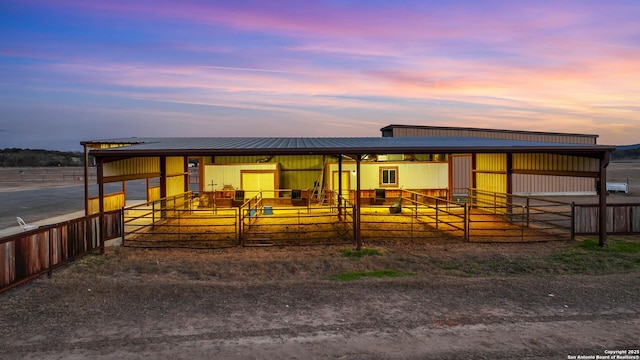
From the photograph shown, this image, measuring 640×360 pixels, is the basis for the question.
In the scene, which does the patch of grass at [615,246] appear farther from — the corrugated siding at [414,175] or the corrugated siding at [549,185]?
the corrugated siding at [549,185]

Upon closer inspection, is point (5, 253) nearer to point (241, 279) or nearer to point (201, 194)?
point (241, 279)

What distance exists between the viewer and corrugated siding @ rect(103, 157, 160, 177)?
45.9ft

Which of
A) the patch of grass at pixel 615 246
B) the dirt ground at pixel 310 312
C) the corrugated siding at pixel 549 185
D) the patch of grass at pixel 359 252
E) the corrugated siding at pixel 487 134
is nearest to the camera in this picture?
the dirt ground at pixel 310 312

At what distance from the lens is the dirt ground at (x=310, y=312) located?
5.92 meters

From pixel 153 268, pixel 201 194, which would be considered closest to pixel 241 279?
pixel 153 268

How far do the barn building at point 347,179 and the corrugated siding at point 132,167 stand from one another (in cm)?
4

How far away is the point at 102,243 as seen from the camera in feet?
41.5

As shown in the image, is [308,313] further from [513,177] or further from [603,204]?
[513,177]

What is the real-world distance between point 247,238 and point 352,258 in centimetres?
454

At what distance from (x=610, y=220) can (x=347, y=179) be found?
14.8 meters

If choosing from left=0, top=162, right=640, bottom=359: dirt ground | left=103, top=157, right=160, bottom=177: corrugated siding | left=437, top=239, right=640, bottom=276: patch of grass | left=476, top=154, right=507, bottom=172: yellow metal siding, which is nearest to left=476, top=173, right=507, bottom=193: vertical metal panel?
left=476, top=154, right=507, bottom=172: yellow metal siding

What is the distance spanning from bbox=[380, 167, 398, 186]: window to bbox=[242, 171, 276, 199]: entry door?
6.75 metres

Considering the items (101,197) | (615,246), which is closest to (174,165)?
(101,197)

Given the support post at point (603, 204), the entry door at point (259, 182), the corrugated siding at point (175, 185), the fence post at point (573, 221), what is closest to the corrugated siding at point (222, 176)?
the entry door at point (259, 182)
